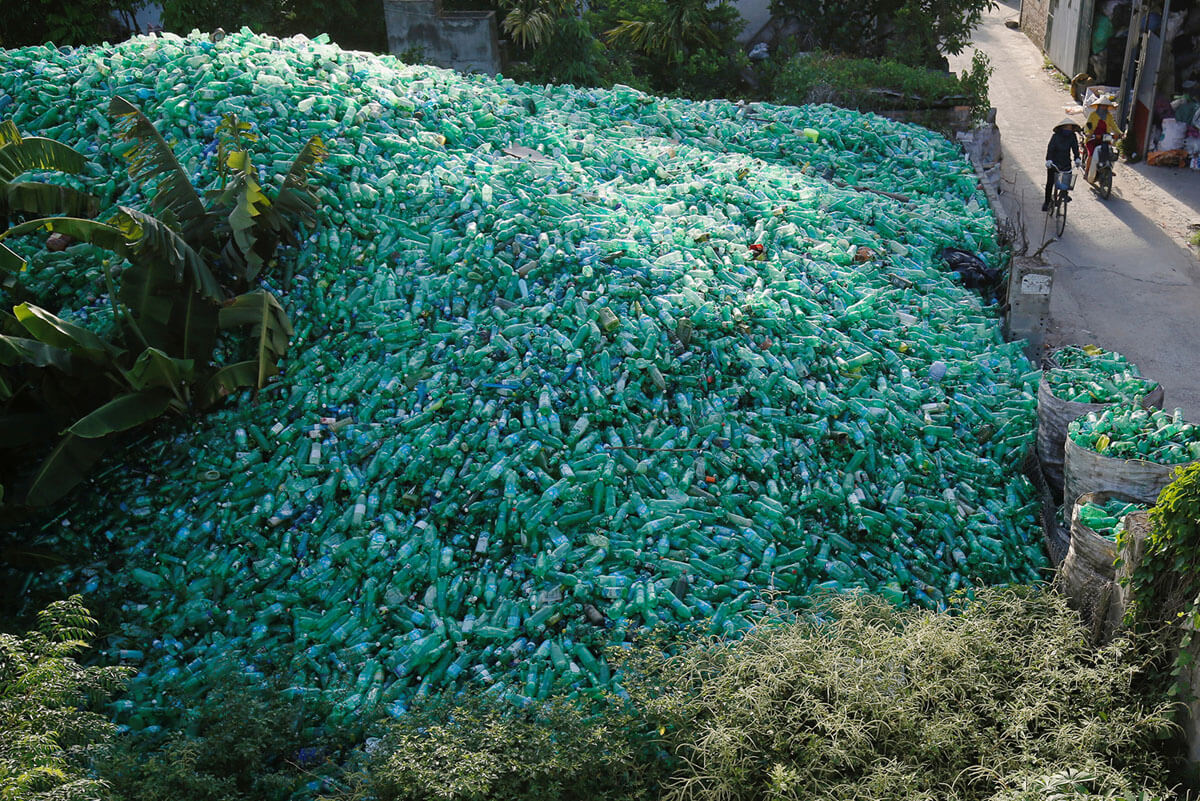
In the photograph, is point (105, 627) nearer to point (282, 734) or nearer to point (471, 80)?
point (282, 734)

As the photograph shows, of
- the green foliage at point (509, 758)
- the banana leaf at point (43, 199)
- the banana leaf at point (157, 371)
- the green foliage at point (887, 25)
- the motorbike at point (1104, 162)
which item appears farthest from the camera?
the green foliage at point (887, 25)

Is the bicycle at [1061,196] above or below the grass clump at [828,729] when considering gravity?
above

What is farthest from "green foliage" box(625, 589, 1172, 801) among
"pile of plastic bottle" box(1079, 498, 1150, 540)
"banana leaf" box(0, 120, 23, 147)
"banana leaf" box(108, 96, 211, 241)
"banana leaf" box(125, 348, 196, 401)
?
"banana leaf" box(0, 120, 23, 147)

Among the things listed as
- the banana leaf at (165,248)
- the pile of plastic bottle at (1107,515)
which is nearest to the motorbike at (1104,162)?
the pile of plastic bottle at (1107,515)

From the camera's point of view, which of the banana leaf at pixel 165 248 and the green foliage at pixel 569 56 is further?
the green foliage at pixel 569 56

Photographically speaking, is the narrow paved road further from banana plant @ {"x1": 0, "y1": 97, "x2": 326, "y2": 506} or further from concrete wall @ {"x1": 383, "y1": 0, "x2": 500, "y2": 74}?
concrete wall @ {"x1": 383, "y1": 0, "x2": 500, "y2": 74}

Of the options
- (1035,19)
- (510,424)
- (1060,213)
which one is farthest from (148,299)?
(1035,19)

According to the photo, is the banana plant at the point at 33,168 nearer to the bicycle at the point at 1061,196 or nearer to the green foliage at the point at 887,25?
the bicycle at the point at 1061,196

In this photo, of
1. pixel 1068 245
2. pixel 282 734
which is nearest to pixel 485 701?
pixel 282 734
